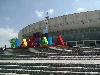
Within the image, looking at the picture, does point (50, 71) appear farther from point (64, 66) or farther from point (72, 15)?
point (72, 15)

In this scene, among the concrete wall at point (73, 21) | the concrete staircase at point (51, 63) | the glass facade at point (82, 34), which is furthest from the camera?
the glass facade at point (82, 34)

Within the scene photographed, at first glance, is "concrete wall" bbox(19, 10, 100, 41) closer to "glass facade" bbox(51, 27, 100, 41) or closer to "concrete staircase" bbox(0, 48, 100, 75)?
"glass facade" bbox(51, 27, 100, 41)

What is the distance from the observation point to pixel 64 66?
12.6 metres

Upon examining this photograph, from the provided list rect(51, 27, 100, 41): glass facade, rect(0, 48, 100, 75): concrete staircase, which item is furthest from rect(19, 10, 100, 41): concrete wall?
rect(0, 48, 100, 75): concrete staircase

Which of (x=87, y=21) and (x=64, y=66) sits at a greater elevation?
(x=87, y=21)

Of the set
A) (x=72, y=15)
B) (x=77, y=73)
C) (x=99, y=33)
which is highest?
(x=72, y=15)

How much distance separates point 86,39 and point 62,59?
51.6 ft

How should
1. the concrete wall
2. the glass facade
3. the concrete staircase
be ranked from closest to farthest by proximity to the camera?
the concrete staircase → the concrete wall → the glass facade

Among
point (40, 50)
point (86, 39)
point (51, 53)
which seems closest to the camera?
point (51, 53)

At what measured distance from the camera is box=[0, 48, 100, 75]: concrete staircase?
1185cm

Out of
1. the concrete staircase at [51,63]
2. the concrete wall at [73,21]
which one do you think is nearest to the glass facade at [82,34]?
the concrete wall at [73,21]

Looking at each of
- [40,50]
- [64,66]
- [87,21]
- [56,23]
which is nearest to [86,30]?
[87,21]

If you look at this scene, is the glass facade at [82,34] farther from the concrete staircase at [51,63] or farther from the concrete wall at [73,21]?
the concrete staircase at [51,63]

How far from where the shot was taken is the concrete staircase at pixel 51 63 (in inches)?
467
